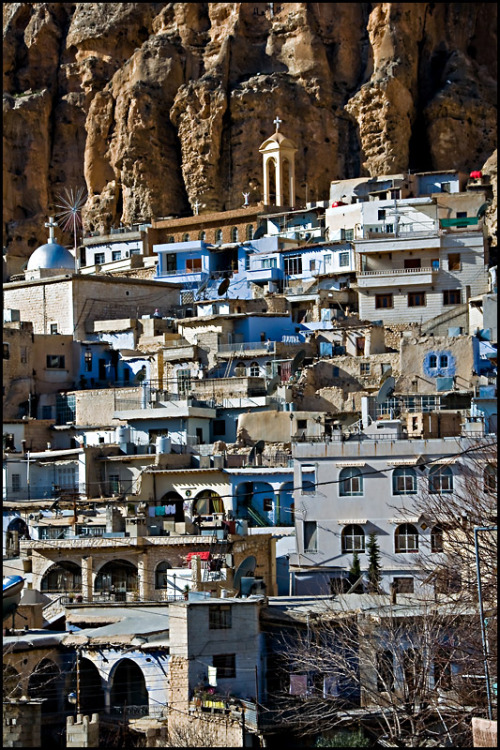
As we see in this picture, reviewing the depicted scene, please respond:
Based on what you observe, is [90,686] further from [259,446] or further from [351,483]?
[259,446]

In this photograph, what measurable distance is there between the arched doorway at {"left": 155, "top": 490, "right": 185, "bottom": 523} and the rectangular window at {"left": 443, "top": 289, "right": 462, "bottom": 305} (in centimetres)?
1484

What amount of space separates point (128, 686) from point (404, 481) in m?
8.52

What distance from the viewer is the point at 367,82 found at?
6153cm

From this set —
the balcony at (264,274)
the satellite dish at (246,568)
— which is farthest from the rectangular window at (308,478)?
the balcony at (264,274)

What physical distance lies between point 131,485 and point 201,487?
2385 mm

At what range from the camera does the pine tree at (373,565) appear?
30.5m

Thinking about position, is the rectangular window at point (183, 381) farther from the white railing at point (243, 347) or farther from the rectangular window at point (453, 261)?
the rectangular window at point (453, 261)

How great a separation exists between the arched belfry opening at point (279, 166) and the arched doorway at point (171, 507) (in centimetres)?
2286

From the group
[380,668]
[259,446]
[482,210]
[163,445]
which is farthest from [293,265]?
[380,668]

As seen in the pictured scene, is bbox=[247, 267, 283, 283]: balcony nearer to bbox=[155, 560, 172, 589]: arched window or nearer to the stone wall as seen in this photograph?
bbox=[155, 560, 172, 589]: arched window

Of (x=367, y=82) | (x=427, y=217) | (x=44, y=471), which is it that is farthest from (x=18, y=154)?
(x=44, y=471)

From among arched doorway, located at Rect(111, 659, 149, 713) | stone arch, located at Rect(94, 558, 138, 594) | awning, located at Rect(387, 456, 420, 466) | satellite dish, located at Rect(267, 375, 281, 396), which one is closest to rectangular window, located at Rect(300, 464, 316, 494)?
awning, located at Rect(387, 456, 420, 466)

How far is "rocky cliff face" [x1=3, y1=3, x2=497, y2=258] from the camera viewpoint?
200 ft

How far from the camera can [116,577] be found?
1261 inches
